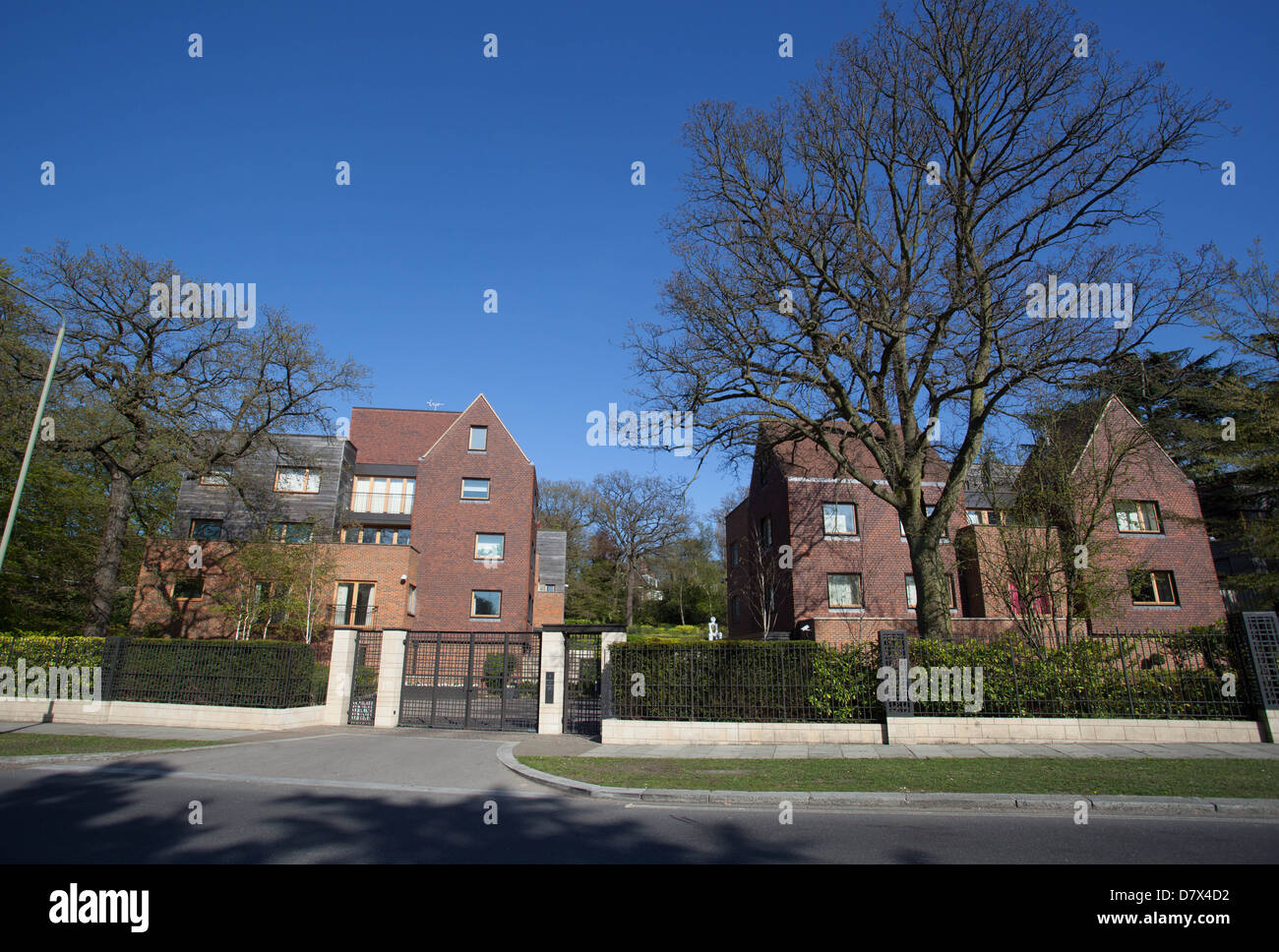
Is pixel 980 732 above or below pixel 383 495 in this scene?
below

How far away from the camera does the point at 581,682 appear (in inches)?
676

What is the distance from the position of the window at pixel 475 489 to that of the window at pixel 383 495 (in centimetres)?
293

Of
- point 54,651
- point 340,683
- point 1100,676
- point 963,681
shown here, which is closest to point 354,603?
point 54,651

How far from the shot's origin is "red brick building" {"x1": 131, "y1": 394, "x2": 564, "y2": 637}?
97.0 feet

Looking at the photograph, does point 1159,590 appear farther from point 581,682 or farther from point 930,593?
point 581,682

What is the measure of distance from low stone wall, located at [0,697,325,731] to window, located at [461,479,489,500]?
18311mm

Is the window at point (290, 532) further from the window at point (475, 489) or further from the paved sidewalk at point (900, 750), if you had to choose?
the paved sidewalk at point (900, 750)

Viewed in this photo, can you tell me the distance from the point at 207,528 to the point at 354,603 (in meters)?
10.1

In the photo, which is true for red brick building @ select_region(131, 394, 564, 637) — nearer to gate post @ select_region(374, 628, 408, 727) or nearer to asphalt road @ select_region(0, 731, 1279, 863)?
gate post @ select_region(374, 628, 408, 727)

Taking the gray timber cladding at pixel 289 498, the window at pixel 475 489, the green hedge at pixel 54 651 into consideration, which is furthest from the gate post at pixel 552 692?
the window at pixel 475 489

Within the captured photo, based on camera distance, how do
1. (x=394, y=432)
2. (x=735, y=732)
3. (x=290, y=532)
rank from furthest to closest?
(x=394, y=432) → (x=290, y=532) → (x=735, y=732)

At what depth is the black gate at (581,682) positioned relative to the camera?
53.5 ft
